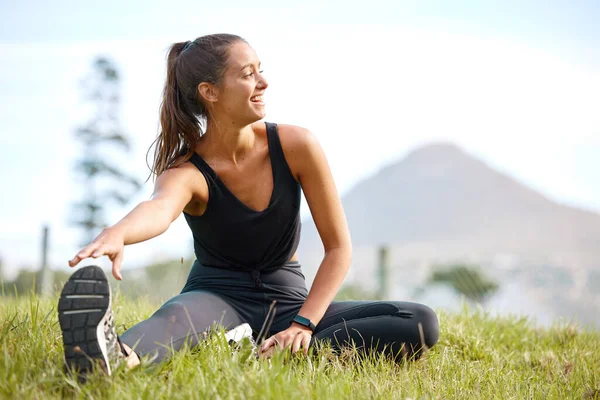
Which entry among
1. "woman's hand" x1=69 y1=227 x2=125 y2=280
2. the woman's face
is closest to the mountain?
the woman's face

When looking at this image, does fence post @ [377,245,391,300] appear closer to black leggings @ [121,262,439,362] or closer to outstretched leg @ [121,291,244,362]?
black leggings @ [121,262,439,362]

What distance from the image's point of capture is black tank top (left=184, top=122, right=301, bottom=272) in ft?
10.0

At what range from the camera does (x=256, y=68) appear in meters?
3.04

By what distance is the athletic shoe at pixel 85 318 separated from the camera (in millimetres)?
2004

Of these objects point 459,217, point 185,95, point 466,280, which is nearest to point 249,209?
point 185,95

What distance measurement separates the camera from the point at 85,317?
6.59ft

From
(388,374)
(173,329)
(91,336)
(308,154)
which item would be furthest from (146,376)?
(308,154)

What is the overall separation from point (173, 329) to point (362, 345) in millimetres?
856

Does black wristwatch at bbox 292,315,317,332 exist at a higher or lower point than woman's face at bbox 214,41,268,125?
lower

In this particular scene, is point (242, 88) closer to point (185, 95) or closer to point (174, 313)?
point (185, 95)

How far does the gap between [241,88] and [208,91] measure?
0.64 ft

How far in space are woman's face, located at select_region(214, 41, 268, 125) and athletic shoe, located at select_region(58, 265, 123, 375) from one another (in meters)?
1.16

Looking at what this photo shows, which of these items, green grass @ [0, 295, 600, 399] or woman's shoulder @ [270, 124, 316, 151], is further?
woman's shoulder @ [270, 124, 316, 151]

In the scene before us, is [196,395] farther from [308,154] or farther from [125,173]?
[125,173]
